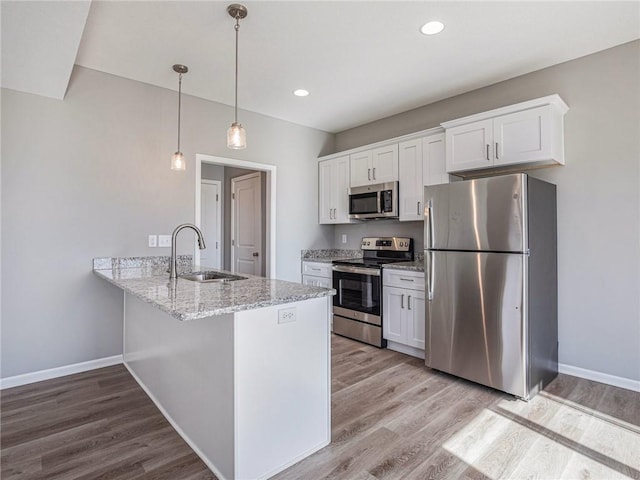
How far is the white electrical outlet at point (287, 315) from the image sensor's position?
1.75m

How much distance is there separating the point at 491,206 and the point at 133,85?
3297 millimetres

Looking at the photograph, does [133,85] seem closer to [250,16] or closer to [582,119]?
[250,16]

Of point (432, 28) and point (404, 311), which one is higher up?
point (432, 28)

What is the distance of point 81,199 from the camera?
298 centimetres

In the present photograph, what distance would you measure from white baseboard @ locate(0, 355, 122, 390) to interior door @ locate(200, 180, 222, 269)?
2.38 meters

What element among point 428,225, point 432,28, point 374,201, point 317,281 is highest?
point 432,28

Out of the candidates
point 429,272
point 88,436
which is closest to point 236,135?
point 429,272

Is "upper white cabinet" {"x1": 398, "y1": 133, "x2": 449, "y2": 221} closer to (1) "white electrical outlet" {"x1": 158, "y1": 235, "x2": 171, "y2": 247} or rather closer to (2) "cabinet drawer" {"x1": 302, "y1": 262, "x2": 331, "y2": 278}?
(2) "cabinet drawer" {"x1": 302, "y1": 262, "x2": 331, "y2": 278}

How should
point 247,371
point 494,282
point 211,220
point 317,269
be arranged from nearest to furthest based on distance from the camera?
point 247,371 < point 494,282 < point 317,269 < point 211,220

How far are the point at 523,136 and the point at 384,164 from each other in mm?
1466

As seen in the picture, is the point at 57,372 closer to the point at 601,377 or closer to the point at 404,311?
the point at 404,311

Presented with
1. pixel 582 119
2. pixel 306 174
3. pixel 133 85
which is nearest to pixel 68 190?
pixel 133 85

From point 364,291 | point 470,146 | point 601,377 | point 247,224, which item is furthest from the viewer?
point 247,224

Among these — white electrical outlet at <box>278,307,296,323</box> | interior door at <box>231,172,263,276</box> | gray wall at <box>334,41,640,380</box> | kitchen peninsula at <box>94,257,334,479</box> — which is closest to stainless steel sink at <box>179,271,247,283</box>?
kitchen peninsula at <box>94,257,334,479</box>
